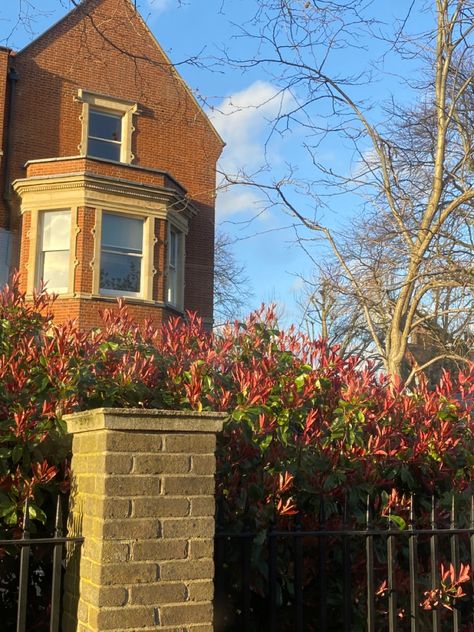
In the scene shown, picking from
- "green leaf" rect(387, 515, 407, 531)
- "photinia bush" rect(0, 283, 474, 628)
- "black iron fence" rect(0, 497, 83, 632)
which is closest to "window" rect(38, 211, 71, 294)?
"photinia bush" rect(0, 283, 474, 628)

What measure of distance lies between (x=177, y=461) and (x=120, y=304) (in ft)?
5.61

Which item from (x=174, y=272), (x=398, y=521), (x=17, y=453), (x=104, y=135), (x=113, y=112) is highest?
(x=113, y=112)

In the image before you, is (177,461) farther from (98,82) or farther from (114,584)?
(98,82)

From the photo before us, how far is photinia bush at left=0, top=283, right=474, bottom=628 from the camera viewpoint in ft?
10.5

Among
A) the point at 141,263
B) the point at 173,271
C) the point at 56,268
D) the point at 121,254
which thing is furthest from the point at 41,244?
the point at 173,271

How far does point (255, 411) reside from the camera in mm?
3428

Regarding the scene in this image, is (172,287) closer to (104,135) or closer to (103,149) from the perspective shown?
(103,149)

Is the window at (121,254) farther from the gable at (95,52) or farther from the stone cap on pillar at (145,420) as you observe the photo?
the stone cap on pillar at (145,420)

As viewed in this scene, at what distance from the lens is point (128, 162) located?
706 inches

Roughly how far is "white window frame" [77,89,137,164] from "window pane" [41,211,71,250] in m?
1.91

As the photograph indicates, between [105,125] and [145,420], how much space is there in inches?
651

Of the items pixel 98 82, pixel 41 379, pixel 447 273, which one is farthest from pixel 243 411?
pixel 98 82

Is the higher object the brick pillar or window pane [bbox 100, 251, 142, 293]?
window pane [bbox 100, 251, 142, 293]

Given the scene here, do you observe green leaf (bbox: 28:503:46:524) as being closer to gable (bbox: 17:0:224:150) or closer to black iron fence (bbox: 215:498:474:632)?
black iron fence (bbox: 215:498:474:632)
